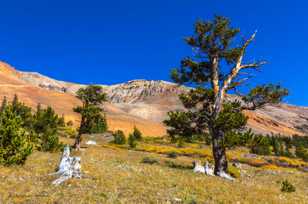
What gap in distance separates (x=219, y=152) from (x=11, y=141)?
49.5 ft

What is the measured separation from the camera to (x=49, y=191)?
41.9 ft

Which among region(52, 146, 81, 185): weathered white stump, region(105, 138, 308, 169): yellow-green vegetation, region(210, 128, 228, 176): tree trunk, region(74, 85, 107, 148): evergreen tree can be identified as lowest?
region(105, 138, 308, 169): yellow-green vegetation

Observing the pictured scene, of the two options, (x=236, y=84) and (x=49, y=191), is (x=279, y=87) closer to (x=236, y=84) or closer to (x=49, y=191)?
(x=236, y=84)

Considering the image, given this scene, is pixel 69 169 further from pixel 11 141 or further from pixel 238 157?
pixel 238 157

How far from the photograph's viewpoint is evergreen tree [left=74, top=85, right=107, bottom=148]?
4334 centimetres

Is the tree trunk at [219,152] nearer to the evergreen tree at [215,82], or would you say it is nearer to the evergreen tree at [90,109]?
the evergreen tree at [215,82]

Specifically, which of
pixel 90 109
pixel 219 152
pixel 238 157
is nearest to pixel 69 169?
pixel 219 152

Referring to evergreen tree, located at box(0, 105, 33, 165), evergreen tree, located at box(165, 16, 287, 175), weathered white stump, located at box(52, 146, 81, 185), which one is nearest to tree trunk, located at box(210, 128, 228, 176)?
evergreen tree, located at box(165, 16, 287, 175)

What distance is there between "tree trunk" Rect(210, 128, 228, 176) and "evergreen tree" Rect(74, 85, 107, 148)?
23.4 metres

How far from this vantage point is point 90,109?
142ft

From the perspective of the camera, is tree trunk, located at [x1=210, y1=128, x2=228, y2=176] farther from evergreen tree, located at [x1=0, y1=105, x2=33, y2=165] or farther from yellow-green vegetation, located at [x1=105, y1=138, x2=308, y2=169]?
yellow-green vegetation, located at [x1=105, y1=138, x2=308, y2=169]

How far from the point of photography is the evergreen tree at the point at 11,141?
17906 mm

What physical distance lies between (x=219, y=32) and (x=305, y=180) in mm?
16422

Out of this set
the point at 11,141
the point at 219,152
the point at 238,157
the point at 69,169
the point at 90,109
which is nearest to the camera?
the point at 69,169
